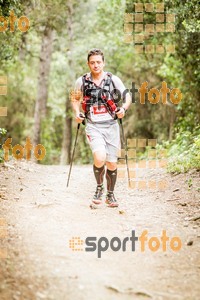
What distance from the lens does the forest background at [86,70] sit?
11289mm

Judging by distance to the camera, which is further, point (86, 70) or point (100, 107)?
point (86, 70)

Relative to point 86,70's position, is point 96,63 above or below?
below

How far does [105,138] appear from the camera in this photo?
6.39 metres

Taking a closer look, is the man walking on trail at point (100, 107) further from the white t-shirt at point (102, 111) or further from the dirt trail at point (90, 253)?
the dirt trail at point (90, 253)

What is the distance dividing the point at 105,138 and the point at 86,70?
39.2 ft
